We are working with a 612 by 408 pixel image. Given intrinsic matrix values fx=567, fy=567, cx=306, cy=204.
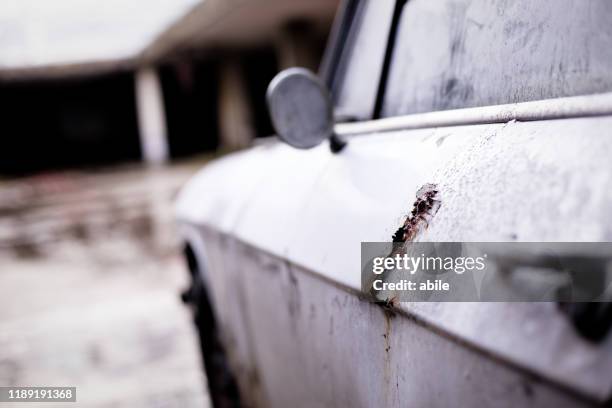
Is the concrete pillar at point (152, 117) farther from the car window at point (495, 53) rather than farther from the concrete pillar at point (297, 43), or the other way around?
the car window at point (495, 53)

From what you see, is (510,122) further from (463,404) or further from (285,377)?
(285,377)

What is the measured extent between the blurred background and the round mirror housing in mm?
2124

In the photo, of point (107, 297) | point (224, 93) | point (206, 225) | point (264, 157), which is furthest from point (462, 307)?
point (224, 93)

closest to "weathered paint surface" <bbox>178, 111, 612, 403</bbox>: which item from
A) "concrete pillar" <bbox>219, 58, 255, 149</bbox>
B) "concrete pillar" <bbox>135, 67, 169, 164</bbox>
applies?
"concrete pillar" <bbox>219, 58, 255, 149</bbox>

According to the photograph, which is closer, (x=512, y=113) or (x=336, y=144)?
(x=512, y=113)

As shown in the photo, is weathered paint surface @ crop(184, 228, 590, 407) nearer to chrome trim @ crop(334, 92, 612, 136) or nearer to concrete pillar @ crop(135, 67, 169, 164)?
chrome trim @ crop(334, 92, 612, 136)

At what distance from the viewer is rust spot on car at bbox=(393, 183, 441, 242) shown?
97 centimetres

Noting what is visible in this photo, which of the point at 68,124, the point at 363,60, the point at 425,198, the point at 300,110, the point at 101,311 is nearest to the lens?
the point at 425,198

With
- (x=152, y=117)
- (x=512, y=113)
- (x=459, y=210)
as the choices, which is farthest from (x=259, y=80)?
(x=459, y=210)

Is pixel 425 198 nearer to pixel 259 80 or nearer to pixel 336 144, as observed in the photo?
pixel 336 144

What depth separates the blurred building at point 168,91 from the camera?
16.7 metres

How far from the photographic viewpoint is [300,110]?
1492 millimetres

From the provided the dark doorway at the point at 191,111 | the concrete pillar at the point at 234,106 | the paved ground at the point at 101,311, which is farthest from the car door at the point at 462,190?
the dark doorway at the point at 191,111

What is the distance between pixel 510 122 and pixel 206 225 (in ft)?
4.79
